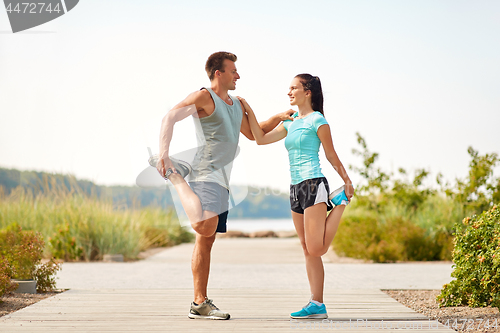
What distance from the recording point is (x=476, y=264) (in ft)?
15.6

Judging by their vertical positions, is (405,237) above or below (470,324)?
above

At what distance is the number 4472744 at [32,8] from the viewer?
1023 centimetres

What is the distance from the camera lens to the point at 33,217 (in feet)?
38.0

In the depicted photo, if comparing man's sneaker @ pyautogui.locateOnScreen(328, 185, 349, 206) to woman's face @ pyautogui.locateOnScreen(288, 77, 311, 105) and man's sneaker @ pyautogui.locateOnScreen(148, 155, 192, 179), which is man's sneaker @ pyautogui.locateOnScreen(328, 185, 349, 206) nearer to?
woman's face @ pyautogui.locateOnScreen(288, 77, 311, 105)

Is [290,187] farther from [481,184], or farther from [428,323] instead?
[481,184]

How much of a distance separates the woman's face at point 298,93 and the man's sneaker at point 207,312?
1.73 m

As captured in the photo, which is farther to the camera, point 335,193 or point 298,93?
point 298,93

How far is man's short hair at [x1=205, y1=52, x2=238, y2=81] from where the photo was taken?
174 inches

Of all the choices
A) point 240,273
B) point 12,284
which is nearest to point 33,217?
point 240,273

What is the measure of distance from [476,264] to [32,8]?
9.70 m

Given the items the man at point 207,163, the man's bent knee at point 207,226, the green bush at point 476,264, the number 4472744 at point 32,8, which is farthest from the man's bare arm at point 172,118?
the number 4472744 at point 32,8

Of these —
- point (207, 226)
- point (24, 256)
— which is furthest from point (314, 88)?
point (24, 256)

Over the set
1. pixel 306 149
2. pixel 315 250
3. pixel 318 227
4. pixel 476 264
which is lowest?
pixel 476 264

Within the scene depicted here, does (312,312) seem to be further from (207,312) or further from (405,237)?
(405,237)
